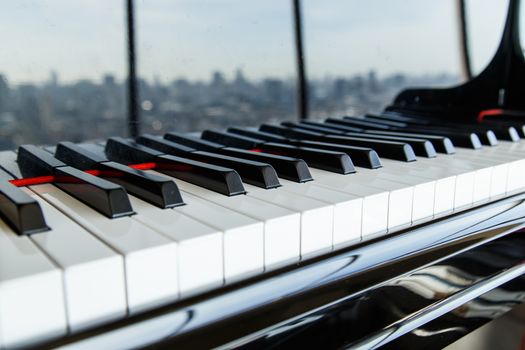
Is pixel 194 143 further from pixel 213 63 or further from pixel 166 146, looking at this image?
pixel 213 63

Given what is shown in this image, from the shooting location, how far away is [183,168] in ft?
2.40

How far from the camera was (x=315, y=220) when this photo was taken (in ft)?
1.83

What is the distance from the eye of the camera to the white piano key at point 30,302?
1.20ft

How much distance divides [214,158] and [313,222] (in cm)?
28

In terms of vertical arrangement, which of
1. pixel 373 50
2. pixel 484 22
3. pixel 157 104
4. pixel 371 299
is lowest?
pixel 371 299

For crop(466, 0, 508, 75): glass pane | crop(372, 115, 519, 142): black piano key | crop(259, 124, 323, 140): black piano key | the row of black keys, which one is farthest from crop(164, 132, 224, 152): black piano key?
crop(466, 0, 508, 75): glass pane

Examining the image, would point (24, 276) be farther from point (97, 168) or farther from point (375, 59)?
point (375, 59)

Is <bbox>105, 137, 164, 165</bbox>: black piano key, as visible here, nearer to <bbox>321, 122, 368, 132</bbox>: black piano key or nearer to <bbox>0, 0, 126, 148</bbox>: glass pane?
<bbox>0, 0, 126, 148</bbox>: glass pane

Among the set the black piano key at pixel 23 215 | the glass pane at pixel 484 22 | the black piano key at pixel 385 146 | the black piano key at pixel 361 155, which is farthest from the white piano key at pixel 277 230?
the glass pane at pixel 484 22

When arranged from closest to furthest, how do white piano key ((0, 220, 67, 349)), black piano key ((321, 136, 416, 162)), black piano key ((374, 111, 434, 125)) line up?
white piano key ((0, 220, 67, 349)) < black piano key ((321, 136, 416, 162)) < black piano key ((374, 111, 434, 125))

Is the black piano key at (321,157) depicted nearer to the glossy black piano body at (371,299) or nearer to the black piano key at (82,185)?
the glossy black piano body at (371,299)

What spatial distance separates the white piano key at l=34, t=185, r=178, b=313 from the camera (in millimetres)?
426

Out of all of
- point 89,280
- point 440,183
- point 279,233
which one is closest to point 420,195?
point 440,183

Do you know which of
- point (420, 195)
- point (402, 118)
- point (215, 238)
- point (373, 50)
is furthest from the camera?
point (373, 50)
